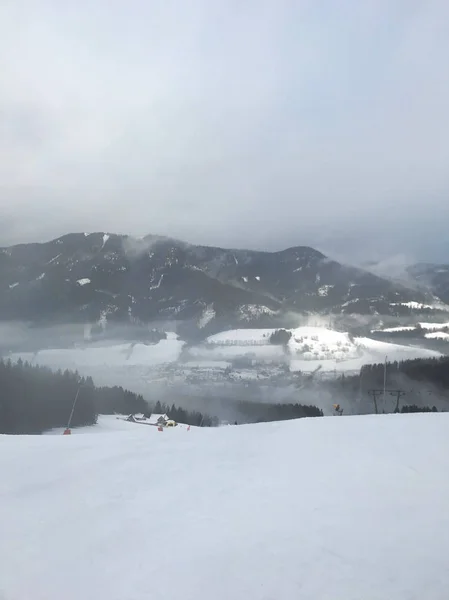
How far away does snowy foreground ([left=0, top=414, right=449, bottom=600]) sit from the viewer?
21.4ft

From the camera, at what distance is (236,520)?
8289 millimetres

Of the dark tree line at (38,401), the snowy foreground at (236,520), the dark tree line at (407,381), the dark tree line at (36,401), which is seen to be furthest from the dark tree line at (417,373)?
the snowy foreground at (236,520)

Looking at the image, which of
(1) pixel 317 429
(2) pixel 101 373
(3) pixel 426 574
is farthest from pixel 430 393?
(2) pixel 101 373

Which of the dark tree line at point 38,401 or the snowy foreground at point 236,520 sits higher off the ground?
the snowy foreground at point 236,520

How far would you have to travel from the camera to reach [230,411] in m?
132

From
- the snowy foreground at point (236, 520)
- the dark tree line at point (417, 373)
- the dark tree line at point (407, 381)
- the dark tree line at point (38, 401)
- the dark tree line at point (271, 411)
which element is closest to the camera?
the snowy foreground at point (236, 520)

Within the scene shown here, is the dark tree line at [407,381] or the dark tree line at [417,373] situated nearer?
the dark tree line at [407,381]

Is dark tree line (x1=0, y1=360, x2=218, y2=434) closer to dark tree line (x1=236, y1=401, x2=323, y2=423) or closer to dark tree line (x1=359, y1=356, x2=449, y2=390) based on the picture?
dark tree line (x1=236, y1=401, x2=323, y2=423)

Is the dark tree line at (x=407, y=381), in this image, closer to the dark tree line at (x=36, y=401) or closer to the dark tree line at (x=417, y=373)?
the dark tree line at (x=417, y=373)

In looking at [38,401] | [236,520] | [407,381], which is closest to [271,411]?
[407,381]

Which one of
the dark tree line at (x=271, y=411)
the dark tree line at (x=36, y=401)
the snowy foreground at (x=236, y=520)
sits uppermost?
the snowy foreground at (x=236, y=520)

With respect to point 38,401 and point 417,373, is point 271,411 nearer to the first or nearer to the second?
point 417,373

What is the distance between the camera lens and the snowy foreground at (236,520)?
6535 millimetres

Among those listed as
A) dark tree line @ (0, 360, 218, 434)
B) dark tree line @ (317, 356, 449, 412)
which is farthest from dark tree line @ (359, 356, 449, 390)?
dark tree line @ (0, 360, 218, 434)
